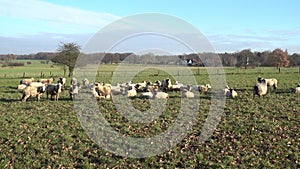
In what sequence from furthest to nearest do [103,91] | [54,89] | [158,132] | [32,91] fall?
[103,91], [54,89], [32,91], [158,132]

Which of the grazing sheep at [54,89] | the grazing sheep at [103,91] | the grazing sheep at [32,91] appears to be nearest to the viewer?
the grazing sheep at [32,91]

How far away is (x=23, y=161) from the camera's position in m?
10.5

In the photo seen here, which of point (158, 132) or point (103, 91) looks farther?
point (103, 91)

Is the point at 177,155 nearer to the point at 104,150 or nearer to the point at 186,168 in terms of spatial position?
the point at 186,168

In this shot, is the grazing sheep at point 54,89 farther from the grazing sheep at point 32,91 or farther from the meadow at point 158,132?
the meadow at point 158,132

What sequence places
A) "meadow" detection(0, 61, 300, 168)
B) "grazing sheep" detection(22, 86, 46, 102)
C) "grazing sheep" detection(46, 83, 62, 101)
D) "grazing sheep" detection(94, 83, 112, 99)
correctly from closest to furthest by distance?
"meadow" detection(0, 61, 300, 168), "grazing sheep" detection(22, 86, 46, 102), "grazing sheep" detection(46, 83, 62, 101), "grazing sheep" detection(94, 83, 112, 99)

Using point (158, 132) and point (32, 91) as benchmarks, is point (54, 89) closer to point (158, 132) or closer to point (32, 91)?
point (32, 91)

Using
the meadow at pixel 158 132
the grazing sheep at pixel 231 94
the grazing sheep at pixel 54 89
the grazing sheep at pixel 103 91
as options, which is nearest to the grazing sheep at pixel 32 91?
the grazing sheep at pixel 54 89

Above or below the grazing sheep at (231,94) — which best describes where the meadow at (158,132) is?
below

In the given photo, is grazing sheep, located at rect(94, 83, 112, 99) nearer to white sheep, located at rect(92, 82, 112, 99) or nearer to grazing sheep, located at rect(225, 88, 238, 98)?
white sheep, located at rect(92, 82, 112, 99)

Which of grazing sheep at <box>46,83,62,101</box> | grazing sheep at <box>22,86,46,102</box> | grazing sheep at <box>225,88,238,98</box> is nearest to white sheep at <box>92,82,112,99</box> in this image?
grazing sheep at <box>46,83,62,101</box>

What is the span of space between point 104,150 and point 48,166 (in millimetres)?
2230

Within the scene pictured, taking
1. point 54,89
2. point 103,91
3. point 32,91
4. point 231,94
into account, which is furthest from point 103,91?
point 231,94

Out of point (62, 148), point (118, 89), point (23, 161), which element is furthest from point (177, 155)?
point (118, 89)
